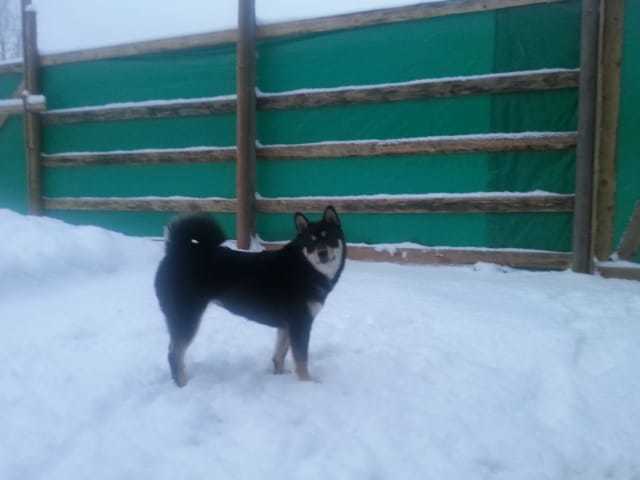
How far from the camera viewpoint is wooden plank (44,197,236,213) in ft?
21.6

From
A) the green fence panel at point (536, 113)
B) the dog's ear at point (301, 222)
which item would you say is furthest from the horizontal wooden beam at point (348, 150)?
the dog's ear at point (301, 222)

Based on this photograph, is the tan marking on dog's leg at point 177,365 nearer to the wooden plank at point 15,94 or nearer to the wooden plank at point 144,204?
the wooden plank at point 144,204

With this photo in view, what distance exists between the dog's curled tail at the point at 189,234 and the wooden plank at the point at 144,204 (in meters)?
3.17

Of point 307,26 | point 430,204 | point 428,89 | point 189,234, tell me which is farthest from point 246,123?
point 189,234

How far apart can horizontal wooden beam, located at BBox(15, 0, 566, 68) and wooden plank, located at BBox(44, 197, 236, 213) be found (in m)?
1.87

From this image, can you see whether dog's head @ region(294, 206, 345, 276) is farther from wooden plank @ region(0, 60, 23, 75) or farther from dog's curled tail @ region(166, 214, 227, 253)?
wooden plank @ region(0, 60, 23, 75)

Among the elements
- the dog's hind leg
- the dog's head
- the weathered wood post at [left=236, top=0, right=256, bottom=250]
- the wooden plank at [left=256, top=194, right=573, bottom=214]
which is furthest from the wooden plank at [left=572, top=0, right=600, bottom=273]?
the dog's hind leg

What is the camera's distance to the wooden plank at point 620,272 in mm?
4859

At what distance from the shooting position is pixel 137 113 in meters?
7.00

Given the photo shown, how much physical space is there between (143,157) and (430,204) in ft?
12.3

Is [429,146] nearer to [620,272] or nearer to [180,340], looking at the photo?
[620,272]

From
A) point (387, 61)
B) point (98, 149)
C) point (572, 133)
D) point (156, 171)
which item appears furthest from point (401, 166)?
point (98, 149)

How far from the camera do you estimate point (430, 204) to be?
18.5 feet

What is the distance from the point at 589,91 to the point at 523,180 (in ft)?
3.22
